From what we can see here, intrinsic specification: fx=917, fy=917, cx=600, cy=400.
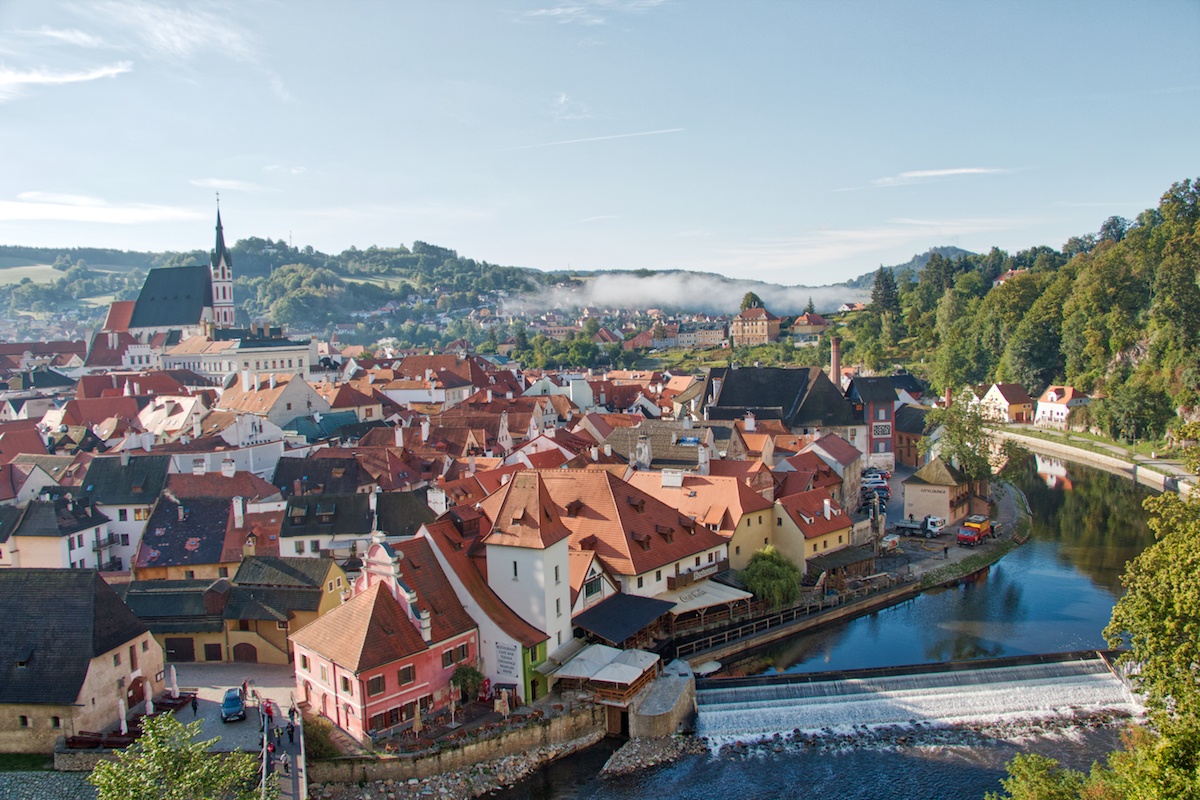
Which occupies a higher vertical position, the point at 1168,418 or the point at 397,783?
the point at 1168,418

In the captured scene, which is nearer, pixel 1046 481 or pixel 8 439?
pixel 8 439

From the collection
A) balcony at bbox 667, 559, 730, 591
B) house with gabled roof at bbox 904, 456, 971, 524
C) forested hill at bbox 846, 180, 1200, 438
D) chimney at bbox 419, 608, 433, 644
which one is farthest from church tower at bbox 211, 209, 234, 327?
chimney at bbox 419, 608, 433, 644

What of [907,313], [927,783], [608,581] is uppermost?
[907,313]

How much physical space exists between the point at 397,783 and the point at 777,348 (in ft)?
420

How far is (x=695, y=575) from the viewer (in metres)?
37.5

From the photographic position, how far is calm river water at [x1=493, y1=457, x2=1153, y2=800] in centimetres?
2567

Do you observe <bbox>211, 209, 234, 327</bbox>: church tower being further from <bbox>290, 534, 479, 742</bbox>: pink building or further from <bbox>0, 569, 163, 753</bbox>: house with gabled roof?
<bbox>290, 534, 479, 742</bbox>: pink building

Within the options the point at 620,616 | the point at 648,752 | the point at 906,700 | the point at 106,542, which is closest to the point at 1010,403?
the point at 906,700

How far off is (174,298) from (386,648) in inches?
4097

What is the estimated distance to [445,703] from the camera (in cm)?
2839

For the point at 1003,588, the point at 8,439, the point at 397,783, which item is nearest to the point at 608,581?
the point at 397,783

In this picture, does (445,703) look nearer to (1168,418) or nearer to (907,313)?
(1168,418)

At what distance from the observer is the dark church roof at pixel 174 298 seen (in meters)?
115

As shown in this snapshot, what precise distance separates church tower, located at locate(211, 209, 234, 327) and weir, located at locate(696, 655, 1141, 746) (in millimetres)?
105611
